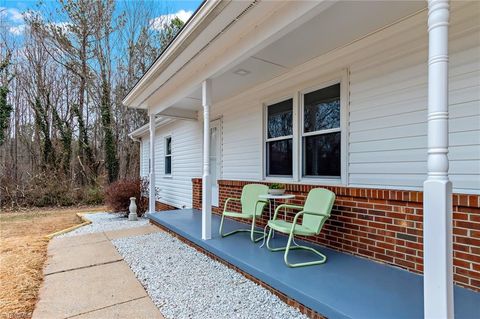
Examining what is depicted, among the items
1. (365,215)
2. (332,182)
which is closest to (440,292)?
(365,215)

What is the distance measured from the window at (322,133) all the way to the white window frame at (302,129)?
0.05m

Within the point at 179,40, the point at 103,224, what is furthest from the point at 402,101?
the point at 103,224

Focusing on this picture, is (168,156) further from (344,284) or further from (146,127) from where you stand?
(344,284)

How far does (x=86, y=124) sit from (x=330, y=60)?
13.1 m

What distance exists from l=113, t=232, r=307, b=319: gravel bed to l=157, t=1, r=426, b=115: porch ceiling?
2.64 meters

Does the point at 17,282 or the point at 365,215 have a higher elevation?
the point at 365,215

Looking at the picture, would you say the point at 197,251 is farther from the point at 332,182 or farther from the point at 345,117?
the point at 345,117

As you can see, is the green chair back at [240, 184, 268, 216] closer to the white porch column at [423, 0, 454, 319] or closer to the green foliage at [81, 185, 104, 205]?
the white porch column at [423, 0, 454, 319]

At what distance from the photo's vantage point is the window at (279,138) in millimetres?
4449

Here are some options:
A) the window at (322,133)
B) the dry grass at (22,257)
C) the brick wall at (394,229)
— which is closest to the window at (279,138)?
the window at (322,133)

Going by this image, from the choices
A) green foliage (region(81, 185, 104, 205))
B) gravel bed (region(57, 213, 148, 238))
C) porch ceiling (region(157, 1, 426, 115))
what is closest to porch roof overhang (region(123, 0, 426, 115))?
porch ceiling (region(157, 1, 426, 115))

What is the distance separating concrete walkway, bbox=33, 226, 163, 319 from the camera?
2.49m

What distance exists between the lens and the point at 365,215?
3021 mm

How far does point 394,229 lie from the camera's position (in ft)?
9.04
